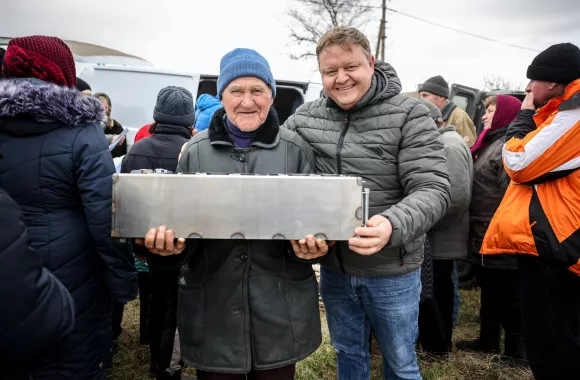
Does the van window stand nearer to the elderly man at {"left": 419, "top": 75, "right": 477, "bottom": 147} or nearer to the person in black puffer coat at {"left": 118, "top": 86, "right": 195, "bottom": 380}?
the elderly man at {"left": 419, "top": 75, "right": 477, "bottom": 147}

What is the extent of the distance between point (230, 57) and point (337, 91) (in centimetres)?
46

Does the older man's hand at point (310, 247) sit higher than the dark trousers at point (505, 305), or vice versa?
the older man's hand at point (310, 247)

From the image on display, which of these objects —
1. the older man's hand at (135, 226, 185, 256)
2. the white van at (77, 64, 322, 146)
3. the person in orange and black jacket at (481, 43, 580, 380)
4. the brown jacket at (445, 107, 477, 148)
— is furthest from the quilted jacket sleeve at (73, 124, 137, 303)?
the white van at (77, 64, 322, 146)

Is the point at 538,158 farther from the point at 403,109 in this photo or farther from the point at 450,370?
the point at 450,370

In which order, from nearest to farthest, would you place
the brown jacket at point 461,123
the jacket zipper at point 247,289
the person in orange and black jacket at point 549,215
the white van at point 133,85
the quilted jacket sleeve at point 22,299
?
1. the quilted jacket sleeve at point 22,299
2. the jacket zipper at point 247,289
3. the person in orange and black jacket at point 549,215
4. the brown jacket at point 461,123
5. the white van at point 133,85

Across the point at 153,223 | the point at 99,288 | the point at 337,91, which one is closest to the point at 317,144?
the point at 337,91

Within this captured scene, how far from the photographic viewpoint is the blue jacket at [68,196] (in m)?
1.69

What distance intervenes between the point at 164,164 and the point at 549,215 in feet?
7.53

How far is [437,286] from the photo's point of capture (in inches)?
132

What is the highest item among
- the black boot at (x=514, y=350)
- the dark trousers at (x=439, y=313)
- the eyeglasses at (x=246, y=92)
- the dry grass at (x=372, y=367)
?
the eyeglasses at (x=246, y=92)

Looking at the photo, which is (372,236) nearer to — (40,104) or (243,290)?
(243,290)

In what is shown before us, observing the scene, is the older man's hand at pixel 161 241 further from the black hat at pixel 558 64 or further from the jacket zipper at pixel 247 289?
the black hat at pixel 558 64

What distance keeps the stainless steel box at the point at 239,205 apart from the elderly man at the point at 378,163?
355 millimetres

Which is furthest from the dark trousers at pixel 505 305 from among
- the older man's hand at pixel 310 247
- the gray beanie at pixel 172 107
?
the gray beanie at pixel 172 107
